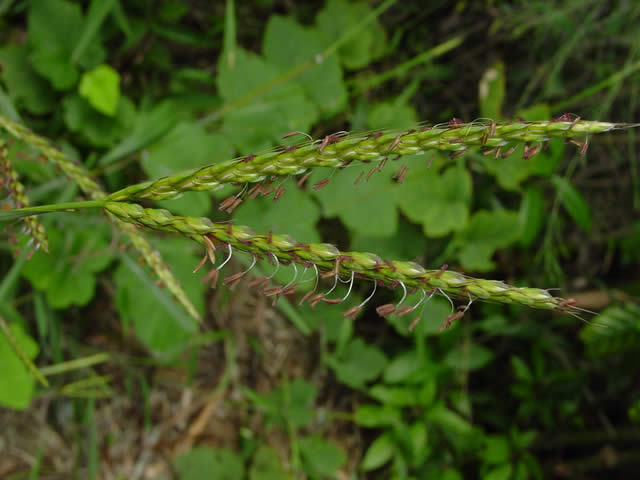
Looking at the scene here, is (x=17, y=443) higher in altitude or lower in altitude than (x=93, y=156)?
lower

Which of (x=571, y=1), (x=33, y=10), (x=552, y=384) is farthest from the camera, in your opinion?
(x=552, y=384)

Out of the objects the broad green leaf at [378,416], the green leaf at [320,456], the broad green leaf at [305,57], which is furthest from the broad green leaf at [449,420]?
the broad green leaf at [305,57]

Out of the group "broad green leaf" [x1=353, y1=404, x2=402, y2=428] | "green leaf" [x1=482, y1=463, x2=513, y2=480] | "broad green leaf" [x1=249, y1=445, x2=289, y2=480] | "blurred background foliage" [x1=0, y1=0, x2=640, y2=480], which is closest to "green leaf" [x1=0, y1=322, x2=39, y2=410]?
"blurred background foliage" [x1=0, y1=0, x2=640, y2=480]

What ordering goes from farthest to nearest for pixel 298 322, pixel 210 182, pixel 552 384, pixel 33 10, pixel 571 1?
pixel 552 384
pixel 571 1
pixel 298 322
pixel 33 10
pixel 210 182

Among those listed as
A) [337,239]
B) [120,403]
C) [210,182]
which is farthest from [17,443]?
[210,182]

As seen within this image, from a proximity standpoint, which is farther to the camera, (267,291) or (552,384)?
(552,384)

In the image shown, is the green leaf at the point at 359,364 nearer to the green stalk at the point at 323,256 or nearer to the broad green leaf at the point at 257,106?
the broad green leaf at the point at 257,106

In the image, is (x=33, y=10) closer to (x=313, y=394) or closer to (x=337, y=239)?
(x=337, y=239)

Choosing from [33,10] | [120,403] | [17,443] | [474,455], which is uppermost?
[33,10]
